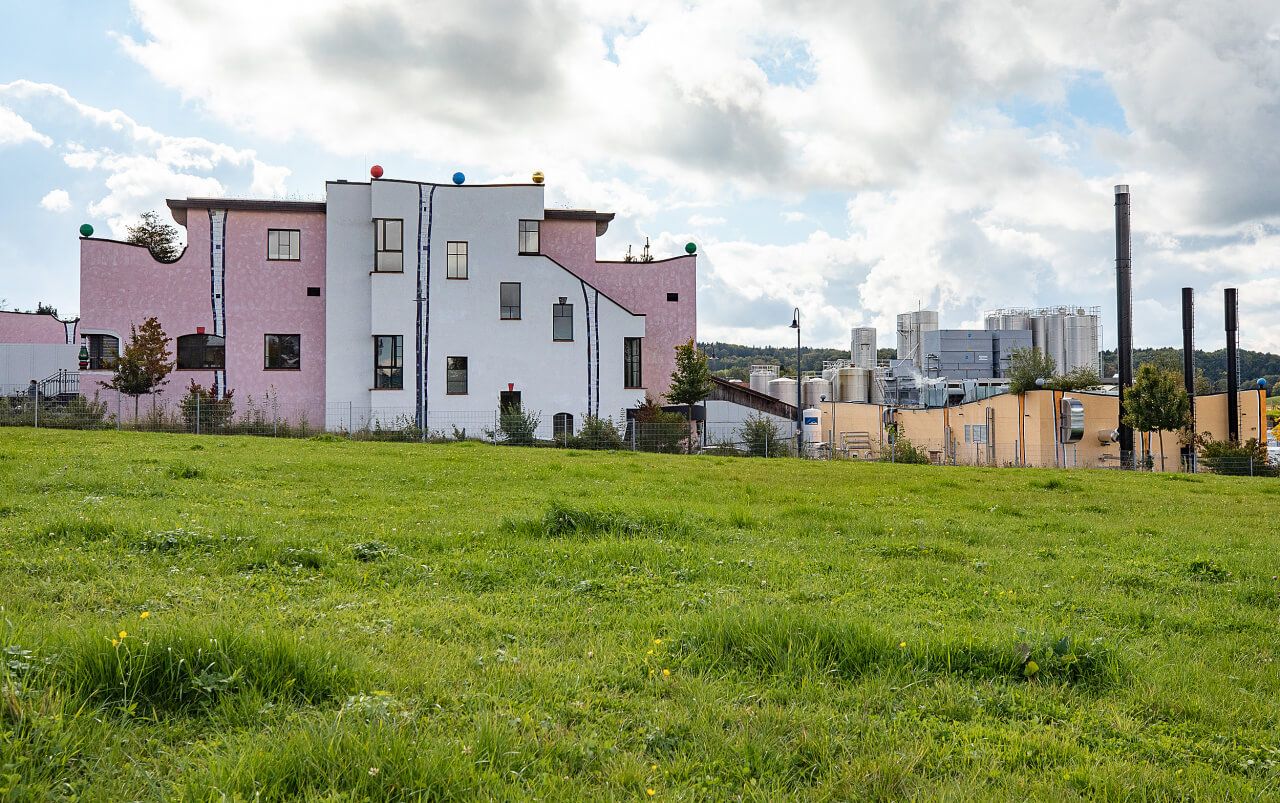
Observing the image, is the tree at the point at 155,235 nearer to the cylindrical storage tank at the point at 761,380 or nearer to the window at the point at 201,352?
the window at the point at 201,352

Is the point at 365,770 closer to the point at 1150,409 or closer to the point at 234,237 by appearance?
the point at 1150,409

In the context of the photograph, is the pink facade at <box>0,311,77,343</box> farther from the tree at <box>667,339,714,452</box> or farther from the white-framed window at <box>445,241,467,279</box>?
the tree at <box>667,339,714,452</box>

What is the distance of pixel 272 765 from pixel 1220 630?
643cm

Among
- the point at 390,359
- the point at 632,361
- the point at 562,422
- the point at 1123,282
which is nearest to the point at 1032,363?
the point at 1123,282

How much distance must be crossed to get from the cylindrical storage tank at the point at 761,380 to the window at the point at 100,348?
50.8 m

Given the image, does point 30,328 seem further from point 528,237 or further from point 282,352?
point 528,237

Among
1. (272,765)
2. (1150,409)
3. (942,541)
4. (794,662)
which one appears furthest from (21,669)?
(1150,409)

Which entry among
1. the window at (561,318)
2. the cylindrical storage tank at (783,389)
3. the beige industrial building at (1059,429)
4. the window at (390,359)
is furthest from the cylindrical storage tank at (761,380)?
the window at (390,359)

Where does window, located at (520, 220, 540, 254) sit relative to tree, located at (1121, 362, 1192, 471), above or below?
above

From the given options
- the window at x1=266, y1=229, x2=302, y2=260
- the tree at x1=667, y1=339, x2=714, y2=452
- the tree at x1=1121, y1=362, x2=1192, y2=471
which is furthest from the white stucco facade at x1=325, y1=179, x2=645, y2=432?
the tree at x1=1121, y1=362, x2=1192, y2=471

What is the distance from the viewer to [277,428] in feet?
112

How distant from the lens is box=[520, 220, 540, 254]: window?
42.6m

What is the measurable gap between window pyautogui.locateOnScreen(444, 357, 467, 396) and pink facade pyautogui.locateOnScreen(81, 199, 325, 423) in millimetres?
6838

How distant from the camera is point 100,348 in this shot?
4091 cm
